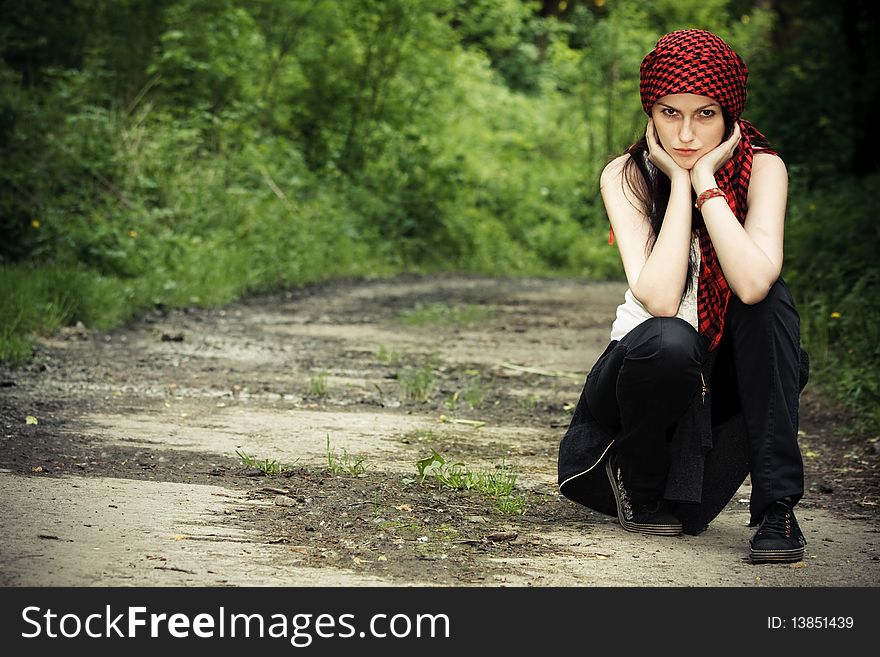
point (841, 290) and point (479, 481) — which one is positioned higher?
point (841, 290)

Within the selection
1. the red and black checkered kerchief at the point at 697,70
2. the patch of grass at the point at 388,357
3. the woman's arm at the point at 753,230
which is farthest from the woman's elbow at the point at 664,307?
the patch of grass at the point at 388,357

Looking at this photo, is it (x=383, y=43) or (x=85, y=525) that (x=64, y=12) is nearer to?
(x=383, y=43)

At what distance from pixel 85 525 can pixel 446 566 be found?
1.12 m

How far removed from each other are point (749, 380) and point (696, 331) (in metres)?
0.22

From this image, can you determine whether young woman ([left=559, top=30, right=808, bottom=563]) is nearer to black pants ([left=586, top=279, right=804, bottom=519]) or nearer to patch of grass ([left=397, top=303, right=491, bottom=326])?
black pants ([left=586, top=279, right=804, bottom=519])

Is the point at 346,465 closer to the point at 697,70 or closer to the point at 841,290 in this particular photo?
Answer: the point at 697,70

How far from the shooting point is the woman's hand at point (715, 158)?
386cm

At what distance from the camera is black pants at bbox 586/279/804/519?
373 cm

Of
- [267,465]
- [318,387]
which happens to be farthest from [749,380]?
[318,387]

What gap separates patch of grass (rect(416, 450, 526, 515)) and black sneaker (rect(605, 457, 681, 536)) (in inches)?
15.1

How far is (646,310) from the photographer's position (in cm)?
394

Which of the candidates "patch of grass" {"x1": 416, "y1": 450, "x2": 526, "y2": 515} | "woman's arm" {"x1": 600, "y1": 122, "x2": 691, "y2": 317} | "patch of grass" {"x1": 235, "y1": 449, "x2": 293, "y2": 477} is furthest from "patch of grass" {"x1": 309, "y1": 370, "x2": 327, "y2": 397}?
"woman's arm" {"x1": 600, "y1": 122, "x2": 691, "y2": 317}

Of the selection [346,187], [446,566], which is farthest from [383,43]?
[446,566]

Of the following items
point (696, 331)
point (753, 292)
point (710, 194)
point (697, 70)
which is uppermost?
point (697, 70)
